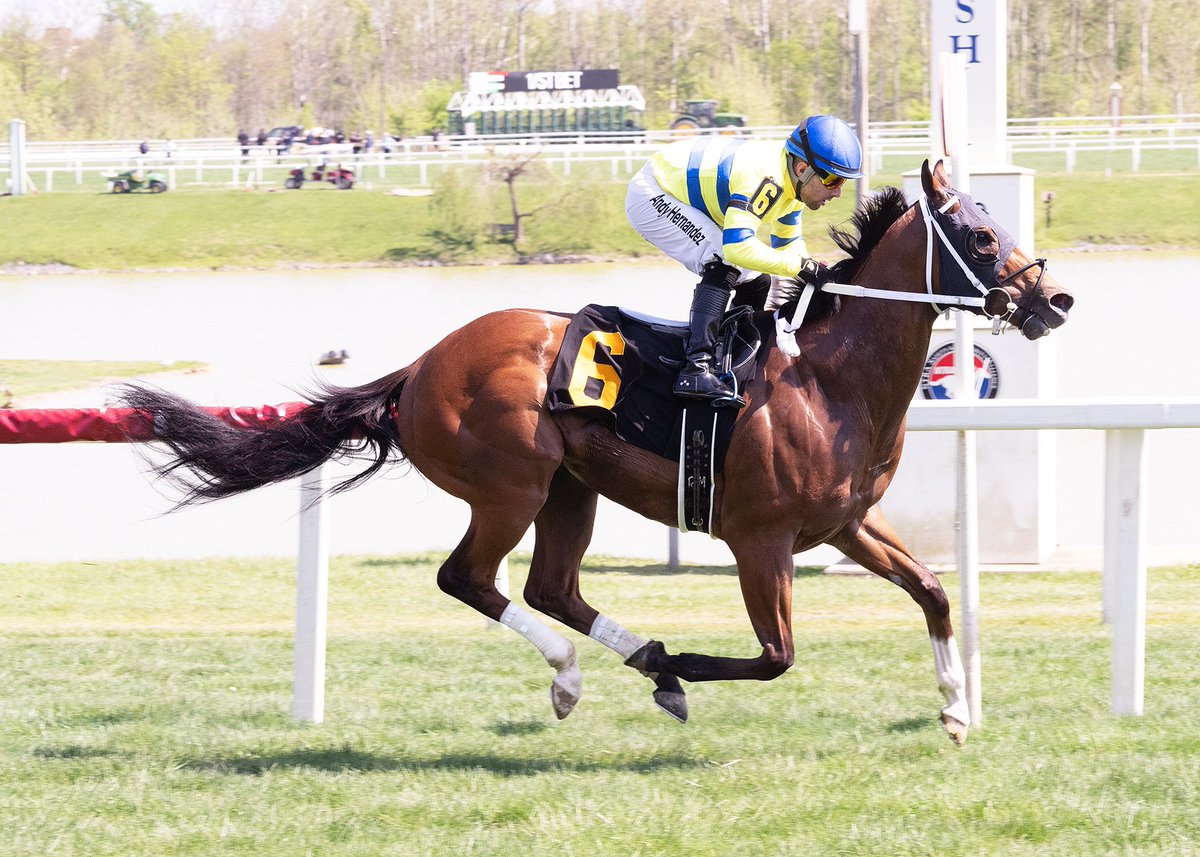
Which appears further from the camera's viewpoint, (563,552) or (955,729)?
(563,552)

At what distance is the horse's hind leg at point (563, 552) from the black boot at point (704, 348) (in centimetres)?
65

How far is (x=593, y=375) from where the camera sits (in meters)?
4.30

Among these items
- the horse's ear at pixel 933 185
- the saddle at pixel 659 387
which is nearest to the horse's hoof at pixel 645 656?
the saddle at pixel 659 387

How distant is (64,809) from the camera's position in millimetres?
3760

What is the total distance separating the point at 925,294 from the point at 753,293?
0.53 meters

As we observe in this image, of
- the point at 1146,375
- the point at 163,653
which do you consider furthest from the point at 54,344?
the point at 163,653

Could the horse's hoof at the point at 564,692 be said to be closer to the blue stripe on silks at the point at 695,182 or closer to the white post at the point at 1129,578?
the blue stripe on silks at the point at 695,182

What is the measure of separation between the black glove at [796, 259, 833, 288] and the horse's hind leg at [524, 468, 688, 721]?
0.98 metres

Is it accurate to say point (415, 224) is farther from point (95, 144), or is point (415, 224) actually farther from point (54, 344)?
point (95, 144)

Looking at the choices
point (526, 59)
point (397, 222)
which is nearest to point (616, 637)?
point (397, 222)

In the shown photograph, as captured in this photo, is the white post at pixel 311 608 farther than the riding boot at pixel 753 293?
Yes

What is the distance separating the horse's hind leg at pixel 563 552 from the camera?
4.65 m

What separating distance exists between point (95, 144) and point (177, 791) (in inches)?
1631

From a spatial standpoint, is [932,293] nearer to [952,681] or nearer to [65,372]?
[952,681]
